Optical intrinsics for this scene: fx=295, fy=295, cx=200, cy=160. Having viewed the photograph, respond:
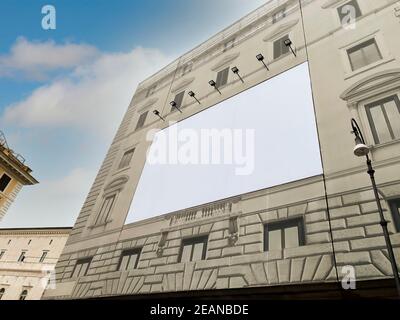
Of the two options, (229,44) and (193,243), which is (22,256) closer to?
(193,243)

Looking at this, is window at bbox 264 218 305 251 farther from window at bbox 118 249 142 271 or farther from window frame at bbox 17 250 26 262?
window frame at bbox 17 250 26 262

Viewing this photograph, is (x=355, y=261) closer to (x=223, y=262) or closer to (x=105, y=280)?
(x=223, y=262)

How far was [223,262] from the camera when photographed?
8656 mm

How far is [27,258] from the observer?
3247 cm

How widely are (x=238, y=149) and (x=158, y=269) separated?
16.8ft

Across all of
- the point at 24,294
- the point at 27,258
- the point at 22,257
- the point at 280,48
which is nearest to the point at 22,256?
the point at 22,257

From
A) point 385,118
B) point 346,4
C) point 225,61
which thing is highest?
point 225,61

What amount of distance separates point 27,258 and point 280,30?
33807mm

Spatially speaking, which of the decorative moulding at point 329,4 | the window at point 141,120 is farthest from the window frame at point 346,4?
the window at point 141,120

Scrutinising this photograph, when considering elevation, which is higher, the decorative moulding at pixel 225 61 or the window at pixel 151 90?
the window at pixel 151 90

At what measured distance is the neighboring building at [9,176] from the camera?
2323cm

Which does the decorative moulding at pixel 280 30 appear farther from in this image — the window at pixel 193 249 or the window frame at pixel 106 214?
the window frame at pixel 106 214

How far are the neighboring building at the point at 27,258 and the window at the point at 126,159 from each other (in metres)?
19.2

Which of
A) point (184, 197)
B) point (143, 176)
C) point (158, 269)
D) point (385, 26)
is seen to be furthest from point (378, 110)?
point (143, 176)
